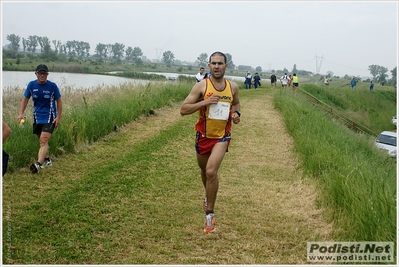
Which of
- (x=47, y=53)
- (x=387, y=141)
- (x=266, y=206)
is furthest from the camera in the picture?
(x=47, y=53)

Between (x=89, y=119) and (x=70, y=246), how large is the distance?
589 cm

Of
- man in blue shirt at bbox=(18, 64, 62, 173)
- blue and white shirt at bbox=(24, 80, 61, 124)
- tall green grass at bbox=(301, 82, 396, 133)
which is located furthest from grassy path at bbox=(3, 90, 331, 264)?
tall green grass at bbox=(301, 82, 396, 133)

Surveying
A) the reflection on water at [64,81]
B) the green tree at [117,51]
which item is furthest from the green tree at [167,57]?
the reflection on water at [64,81]

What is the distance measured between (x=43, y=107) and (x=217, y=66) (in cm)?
370

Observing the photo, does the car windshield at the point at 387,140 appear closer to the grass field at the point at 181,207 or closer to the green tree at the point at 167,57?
the grass field at the point at 181,207

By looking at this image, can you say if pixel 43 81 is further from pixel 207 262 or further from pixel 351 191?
pixel 351 191

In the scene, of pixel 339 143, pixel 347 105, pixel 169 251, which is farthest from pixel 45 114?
pixel 347 105

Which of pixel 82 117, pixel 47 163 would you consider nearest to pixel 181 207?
pixel 47 163

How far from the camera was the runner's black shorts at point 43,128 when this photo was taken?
714cm

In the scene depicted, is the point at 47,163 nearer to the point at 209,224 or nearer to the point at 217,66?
the point at 209,224

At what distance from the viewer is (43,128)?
715 centimetres

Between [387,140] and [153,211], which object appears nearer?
[153,211]

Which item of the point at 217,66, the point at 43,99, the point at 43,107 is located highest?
the point at 217,66

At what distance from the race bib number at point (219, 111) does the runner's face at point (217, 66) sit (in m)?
0.34
